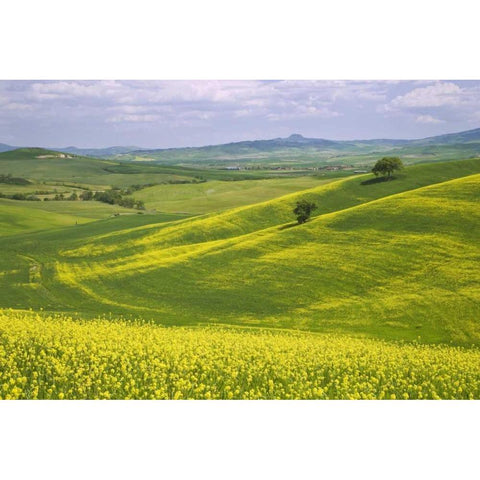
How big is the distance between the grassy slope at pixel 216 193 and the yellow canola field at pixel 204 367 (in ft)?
35.5

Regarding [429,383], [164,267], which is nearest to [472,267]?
[429,383]

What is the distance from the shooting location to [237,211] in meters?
24.0

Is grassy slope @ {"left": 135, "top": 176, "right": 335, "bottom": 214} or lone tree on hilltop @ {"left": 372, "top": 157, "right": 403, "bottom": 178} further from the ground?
lone tree on hilltop @ {"left": 372, "top": 157, "right": 403, "bottom": 178}

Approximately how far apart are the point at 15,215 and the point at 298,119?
31.6 feet

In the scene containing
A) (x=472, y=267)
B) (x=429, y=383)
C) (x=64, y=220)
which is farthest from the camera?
(x=64, y=220)

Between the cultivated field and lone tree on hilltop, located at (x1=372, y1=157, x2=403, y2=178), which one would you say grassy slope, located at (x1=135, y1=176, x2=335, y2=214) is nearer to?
the cultivated field

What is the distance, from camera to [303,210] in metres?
20.2

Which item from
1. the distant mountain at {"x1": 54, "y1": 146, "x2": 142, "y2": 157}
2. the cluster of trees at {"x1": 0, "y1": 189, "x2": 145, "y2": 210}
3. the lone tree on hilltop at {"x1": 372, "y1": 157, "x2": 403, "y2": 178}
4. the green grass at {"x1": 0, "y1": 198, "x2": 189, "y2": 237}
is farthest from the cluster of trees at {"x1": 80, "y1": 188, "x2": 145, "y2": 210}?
the lone tree on hilltop at {"x1": 372, "y1": 157, "x2": 403, "y2": 178}

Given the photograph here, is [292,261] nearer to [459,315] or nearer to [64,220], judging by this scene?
[459,315]

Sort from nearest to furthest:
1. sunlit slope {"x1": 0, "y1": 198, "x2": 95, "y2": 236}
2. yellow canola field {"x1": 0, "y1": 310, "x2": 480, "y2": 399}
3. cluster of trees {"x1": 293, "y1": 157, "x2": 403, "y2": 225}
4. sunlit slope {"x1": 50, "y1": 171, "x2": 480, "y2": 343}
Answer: yellow canola field {"x1": 0, "y1": 310, "x2": 480, "y2": 399}, sunlit slope {"x1": 50, "y1": 171, "x2": 480, "y2": 343}, sunlit slope {"x1": 0, "y1": 198, "x2": 95, "y2": 236}, cluster of trees {"x1": 293, "y1": 157, "x2": 403, "y2": 225}

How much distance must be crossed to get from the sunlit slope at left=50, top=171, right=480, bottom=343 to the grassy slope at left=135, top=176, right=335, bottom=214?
338 cm

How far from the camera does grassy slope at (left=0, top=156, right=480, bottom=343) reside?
45.5ft

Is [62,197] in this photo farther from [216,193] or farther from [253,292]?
[253,292]
